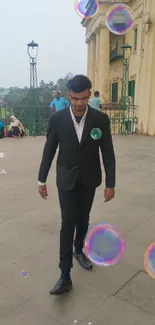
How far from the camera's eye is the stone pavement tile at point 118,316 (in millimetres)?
2273

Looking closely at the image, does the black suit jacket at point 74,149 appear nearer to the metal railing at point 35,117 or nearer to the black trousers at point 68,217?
→ the black trousers at point 68,217

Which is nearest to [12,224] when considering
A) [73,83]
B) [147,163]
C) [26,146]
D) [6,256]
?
[6,256]

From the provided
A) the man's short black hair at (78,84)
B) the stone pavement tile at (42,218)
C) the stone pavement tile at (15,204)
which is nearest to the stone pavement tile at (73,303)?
the stone pavement tile at (42,218)

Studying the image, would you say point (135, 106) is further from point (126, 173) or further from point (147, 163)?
point (126, 173)

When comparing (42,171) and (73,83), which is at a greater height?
(73,83)

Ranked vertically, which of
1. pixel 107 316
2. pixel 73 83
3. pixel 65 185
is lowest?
pixel 107 316

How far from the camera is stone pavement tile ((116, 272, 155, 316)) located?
247 cm

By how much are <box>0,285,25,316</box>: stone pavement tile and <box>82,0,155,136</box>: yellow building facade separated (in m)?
12.5

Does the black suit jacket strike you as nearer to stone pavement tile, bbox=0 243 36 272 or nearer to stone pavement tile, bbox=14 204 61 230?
stone pavement tile, bbox=0 243 36 272

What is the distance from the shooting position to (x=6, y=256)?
10.5 ft

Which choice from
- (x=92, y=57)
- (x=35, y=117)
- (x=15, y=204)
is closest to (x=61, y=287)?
(x=15, y=204)

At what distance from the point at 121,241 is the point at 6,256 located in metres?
1.33

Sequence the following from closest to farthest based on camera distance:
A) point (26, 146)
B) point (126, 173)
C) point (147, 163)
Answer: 1. point (126, 173)
2. point (147, 163)
3. point (26, 146)

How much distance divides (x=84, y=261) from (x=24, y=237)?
92 centimetres
